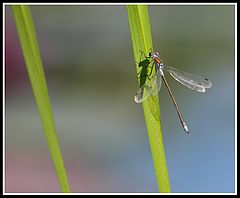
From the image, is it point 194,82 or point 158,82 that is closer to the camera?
point 158,82

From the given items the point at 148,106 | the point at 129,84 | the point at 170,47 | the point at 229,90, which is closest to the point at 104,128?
the point at 129,84

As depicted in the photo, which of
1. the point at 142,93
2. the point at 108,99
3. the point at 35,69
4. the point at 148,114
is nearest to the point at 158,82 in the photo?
the point at 142,93

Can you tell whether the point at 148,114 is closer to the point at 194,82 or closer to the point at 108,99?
the point at 194,82

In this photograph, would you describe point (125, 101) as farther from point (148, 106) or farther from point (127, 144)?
point (148, 106)

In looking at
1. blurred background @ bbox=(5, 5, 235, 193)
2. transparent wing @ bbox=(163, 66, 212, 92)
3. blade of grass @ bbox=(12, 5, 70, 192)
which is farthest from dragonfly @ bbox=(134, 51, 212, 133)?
blurred background @ bbox=(5, 5, 235, 193)

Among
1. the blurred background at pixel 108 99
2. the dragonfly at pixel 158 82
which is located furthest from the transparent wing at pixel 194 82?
the blurred background at pixel 108 99

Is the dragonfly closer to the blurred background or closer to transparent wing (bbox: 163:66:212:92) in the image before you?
transparent wing (bbox: 163:66:212:92)
